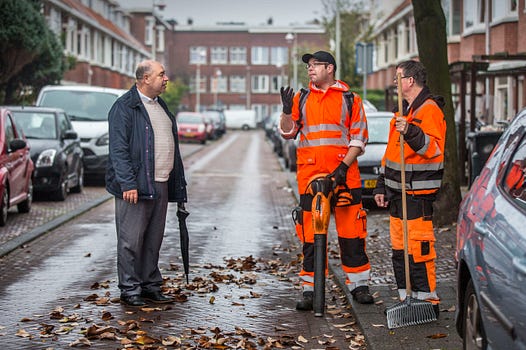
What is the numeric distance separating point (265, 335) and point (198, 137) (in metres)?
47.7

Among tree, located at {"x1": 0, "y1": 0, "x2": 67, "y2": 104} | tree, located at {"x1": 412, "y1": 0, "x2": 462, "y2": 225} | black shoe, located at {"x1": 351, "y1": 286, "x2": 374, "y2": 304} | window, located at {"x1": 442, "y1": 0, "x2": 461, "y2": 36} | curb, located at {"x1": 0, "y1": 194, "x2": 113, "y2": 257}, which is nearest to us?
black shoe, located at {"x1": 351, "y1": 286, "x2": 374, "y2": 304}

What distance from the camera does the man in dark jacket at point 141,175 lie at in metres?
7.95

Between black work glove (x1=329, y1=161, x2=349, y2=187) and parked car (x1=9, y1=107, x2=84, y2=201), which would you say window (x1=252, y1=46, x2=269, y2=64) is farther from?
black work glove (x1=329, y1=161, x2=349, y2=187)

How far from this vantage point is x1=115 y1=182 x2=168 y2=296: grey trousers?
26.3 feet

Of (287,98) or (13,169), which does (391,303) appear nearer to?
(287,98)

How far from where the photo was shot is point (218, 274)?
9461 mm

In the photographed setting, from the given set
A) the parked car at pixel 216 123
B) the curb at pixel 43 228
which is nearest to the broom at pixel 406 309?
the curb at pixel 43 228

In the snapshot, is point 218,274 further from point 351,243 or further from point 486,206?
point 486,206

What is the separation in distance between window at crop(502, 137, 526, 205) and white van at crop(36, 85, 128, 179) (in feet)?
54.5

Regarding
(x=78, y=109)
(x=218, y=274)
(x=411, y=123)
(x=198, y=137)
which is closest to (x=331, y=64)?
(x=411, y=123)

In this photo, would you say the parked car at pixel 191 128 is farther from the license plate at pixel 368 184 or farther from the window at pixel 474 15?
the license plate at pixel 368 184

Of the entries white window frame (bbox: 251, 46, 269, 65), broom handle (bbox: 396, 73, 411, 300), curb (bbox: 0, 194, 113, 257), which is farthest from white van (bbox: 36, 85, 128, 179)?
white window frame (bbox: 251, 46, 269, 65)

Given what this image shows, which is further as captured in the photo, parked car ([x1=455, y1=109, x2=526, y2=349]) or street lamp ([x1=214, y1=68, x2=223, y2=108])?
street lamp ([x1=214, y1=68, x2=223, y2=108])

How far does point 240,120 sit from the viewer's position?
9694 cm
